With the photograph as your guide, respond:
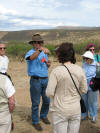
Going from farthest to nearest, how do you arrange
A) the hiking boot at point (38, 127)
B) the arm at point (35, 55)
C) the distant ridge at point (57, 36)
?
the distant ridge at point (57, 36) < the hiking boot at point (38, 127) < the arm at point (35, 55)

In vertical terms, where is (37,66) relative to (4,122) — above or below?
above

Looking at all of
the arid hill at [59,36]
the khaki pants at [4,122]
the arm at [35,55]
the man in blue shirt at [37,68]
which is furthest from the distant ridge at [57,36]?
the khaki pants at [4,122]

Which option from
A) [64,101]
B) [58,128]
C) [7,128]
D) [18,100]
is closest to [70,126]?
[58,128]

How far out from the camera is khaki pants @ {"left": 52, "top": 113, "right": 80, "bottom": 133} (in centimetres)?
257

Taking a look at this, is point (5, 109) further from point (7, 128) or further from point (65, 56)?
point (65, 56)

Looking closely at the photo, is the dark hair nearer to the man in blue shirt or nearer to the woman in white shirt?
the woman in white shirt

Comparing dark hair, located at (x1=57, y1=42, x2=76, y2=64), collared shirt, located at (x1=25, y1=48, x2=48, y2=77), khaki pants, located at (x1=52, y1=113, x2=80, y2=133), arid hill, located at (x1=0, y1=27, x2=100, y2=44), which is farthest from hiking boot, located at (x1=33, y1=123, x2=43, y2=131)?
arid hill, located at (x1=0, y1=27, x2=100, y2=44)

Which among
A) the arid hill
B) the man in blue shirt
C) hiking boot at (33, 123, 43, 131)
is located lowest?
the arid hill

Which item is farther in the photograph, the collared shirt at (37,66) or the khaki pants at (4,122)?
the collared shirt at (37,66)

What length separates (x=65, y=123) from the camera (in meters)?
2.60

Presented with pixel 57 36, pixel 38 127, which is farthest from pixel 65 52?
pixel 57 36

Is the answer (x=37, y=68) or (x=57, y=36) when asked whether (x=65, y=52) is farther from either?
(x=57, y=36)

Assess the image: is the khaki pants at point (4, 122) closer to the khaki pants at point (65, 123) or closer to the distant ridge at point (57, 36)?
the khaki pants at point (65, 123)

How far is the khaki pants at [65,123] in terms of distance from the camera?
257cm
